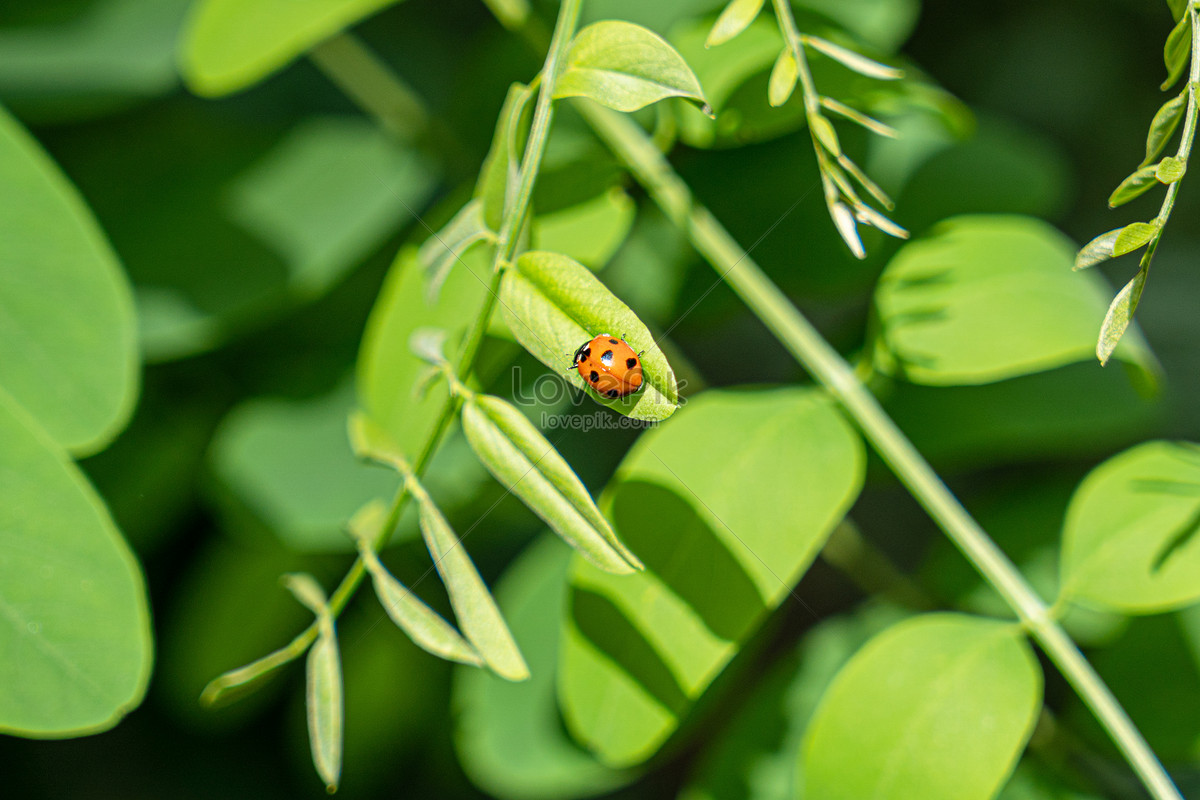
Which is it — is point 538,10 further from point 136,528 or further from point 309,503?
point 136,528

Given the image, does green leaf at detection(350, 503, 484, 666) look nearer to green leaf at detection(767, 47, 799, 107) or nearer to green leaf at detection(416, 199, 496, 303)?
green leaf at detection(416, 199, 496, 303)

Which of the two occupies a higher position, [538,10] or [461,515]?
[538,10]

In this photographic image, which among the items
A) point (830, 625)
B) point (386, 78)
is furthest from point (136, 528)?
point (830, 625)

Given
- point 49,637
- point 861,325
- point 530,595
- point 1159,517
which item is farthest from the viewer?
point 530,595

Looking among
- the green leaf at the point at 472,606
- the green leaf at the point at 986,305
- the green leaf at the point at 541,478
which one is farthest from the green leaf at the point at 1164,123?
the green leaf at the point at 472,606

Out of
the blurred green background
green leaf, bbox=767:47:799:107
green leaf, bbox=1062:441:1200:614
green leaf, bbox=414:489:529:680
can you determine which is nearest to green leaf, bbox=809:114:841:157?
green leaf, bbox=767:47:799:107

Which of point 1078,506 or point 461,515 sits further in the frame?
point 461,515

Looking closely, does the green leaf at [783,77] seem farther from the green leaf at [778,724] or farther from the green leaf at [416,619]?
the green leaf at [778,724]
